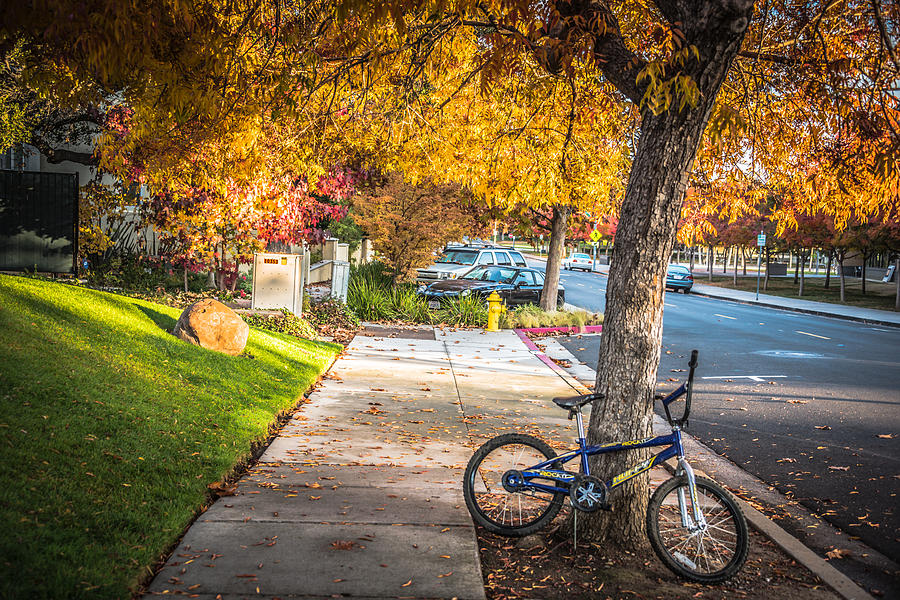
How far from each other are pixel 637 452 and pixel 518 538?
95 centimetres

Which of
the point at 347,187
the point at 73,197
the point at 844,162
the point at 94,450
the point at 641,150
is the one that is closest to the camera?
the point at 641,150

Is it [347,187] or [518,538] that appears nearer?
[518,538]

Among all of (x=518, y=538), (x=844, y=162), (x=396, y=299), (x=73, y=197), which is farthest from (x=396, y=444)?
(x=396, y=299)

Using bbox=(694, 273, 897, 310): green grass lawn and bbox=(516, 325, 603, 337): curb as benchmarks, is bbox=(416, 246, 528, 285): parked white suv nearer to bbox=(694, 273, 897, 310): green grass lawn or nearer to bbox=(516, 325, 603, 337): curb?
bbox=(516, 325, 603, 337): curb

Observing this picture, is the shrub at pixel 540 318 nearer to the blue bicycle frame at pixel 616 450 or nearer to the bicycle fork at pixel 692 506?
the blue bicycle frame at pixel 616 450

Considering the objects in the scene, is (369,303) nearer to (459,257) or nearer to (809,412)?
(459,257)

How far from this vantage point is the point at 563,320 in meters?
20.0

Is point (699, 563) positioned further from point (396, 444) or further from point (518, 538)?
point (396, 444)

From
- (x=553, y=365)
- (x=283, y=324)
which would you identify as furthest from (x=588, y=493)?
(x=283, y=324)

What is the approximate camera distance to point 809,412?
1012cm

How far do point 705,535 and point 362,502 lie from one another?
2310mm

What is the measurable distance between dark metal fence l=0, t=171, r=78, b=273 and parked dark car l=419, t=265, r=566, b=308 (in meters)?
8.41

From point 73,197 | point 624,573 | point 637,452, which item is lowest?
point 624,573

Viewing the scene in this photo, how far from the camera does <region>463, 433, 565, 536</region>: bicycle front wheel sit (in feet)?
16.5
